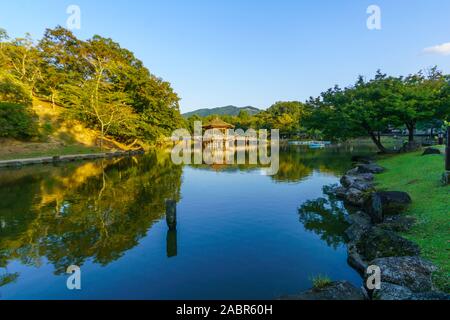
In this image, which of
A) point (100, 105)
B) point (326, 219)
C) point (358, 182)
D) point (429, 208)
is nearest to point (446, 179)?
point (429, 208)

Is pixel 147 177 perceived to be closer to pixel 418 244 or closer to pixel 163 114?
pixel 418 244

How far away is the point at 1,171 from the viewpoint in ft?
70.9

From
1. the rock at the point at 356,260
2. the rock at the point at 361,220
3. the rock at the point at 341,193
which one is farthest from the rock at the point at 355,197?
the rock at the point at 356,260

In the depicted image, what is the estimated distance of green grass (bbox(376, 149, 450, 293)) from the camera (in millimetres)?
5788

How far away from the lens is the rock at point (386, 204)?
29.9 feet

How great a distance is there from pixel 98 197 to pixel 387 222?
13983 millimetres

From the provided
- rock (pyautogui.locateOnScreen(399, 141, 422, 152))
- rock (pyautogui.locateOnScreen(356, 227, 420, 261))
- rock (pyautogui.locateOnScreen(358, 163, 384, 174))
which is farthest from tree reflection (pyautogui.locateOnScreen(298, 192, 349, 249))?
rock (pyautogui.locateOnScreen(399, 141, 422, 152))

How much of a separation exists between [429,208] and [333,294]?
651 cm

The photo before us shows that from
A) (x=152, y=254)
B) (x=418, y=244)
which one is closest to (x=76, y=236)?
(x=152, y=254)

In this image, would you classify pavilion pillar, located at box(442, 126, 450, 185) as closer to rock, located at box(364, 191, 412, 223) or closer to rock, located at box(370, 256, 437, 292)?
rock, located at box(364, 191, 412, 223)

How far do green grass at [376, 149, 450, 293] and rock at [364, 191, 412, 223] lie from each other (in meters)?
0.30

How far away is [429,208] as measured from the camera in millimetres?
8680
